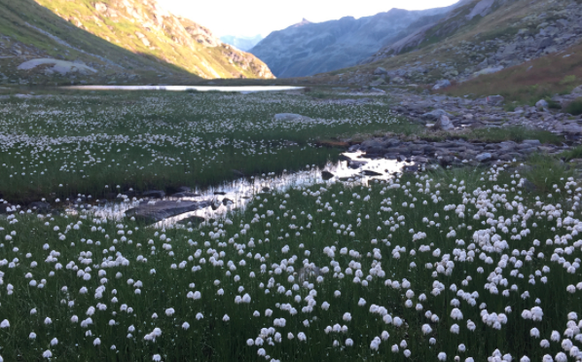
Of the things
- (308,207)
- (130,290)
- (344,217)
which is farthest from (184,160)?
(130,290)

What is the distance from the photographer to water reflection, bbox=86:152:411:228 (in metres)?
12.0

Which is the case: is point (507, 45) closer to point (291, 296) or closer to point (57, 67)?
point (291, 296)

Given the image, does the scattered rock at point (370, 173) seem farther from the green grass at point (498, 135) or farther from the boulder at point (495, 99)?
the boulder at point (495, 99)

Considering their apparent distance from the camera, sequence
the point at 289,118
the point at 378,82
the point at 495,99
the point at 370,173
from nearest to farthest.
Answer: the point at 370,173, the point at 289,118, the point at 495,99, the point at 378,82

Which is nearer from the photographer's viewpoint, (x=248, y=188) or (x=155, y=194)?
(x=155, y=194)

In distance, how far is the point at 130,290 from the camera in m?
6.00

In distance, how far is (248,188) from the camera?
14.9m

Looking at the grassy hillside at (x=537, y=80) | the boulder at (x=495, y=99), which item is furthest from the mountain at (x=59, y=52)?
the boulder at (x=495, y=99)

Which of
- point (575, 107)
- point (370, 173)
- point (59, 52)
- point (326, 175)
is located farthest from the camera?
point (59, 52)

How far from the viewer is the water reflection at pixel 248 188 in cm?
1202

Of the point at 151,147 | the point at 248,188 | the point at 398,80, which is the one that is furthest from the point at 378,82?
the point at 248,188

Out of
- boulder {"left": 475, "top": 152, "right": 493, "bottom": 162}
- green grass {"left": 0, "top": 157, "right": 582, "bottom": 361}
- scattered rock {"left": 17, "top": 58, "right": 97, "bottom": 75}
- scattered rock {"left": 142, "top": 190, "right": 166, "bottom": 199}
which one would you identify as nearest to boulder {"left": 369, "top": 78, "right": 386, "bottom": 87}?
Answer: boulder {"left": 475, "top": 152, "right": 493, "bottom": 162}

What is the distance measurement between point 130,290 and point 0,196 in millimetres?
9870

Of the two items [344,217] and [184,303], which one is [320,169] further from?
[184,303]
